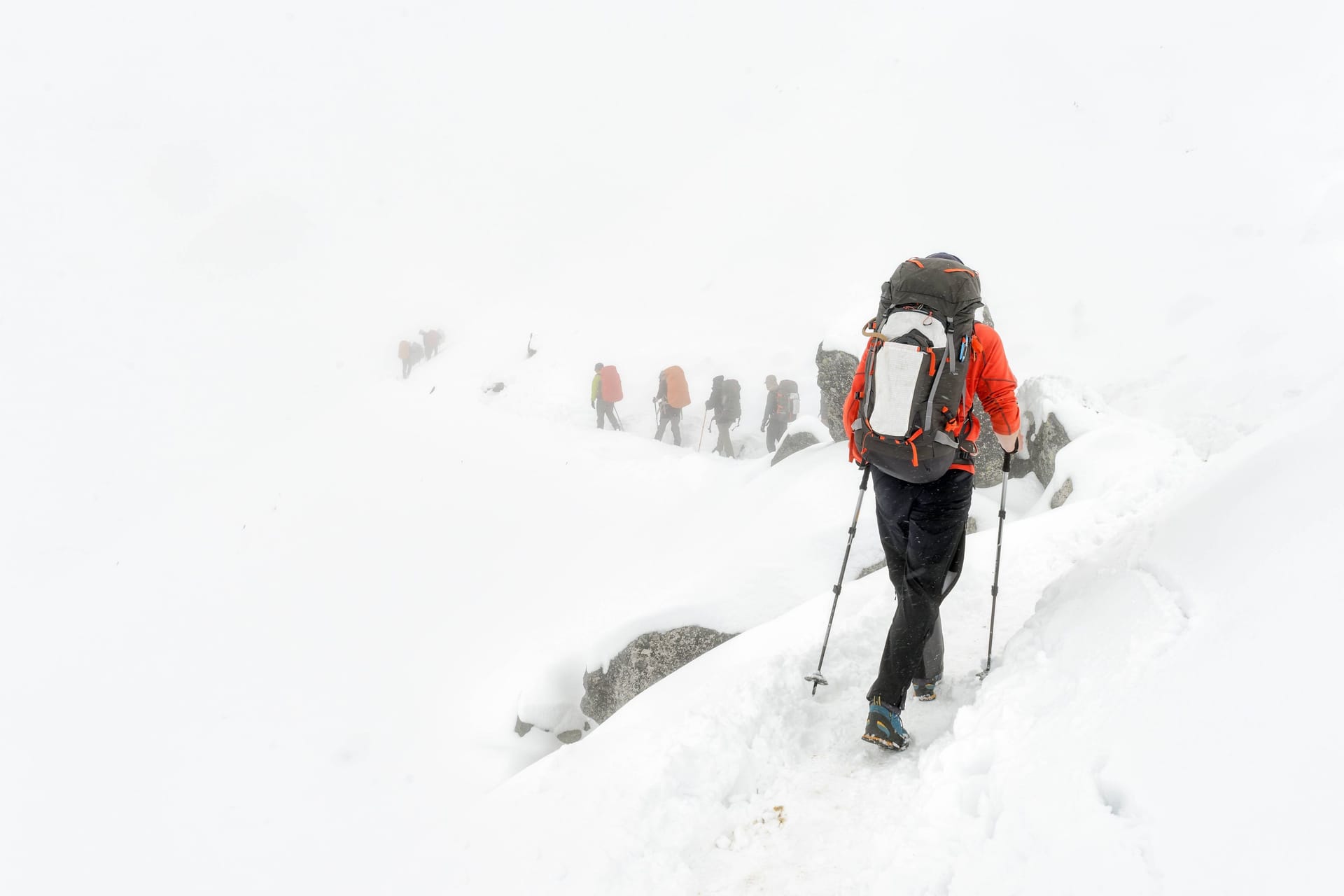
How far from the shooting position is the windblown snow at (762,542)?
237 centimetres

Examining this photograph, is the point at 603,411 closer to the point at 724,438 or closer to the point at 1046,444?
the point at 724,438

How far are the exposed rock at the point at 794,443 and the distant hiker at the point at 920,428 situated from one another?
7.42 m

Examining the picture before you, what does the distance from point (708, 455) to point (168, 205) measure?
76.3 m

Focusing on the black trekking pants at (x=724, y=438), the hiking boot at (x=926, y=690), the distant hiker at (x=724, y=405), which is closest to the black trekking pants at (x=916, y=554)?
the hiking boot at (x=926, y=690)

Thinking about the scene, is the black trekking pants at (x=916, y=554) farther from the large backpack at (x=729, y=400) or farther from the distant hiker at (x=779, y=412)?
the large backpack at (x=729, y=400)

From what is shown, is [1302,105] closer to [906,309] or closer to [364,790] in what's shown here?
[906,309]

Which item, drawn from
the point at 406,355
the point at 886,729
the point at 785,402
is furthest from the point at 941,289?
the point at 406,355

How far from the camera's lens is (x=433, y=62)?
276 feet

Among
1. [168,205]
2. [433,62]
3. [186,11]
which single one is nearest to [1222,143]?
[168,205]

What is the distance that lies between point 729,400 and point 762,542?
8009 mm

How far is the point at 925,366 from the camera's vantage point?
9.68 feet

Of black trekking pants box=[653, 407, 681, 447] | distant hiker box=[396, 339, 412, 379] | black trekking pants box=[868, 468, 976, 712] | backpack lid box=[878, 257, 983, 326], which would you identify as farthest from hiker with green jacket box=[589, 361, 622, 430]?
backpack lid box=[878, 257, 983, 326]

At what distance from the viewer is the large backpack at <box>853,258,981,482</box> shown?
295cm

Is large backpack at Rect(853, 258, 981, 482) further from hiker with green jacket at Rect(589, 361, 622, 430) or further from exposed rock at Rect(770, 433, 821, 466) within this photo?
hiker with green jacket at Rect(589, 361, 622, 430)
